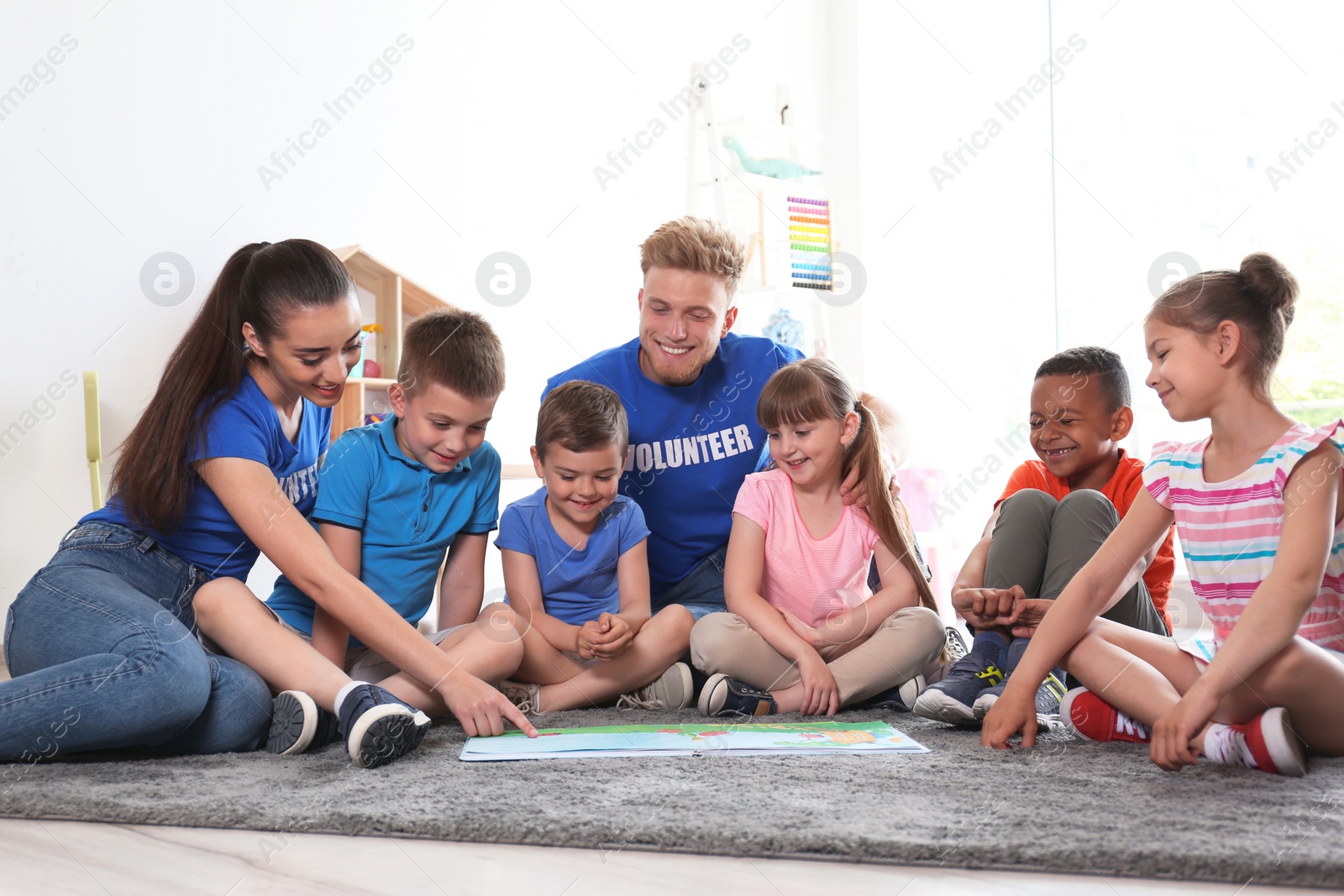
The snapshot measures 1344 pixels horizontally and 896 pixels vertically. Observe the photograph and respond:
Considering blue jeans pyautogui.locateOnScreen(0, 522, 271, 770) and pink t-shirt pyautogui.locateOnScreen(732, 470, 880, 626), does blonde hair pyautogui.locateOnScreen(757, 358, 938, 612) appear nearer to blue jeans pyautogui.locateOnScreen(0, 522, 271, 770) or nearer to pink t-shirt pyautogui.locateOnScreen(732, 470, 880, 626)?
pink t-shirt pyautogui.locateOnScreen(732, 470, 880, 626)

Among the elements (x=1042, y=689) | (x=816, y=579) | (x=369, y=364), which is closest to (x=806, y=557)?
(x=816, y=579)

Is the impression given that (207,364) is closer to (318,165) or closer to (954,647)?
(954,647)

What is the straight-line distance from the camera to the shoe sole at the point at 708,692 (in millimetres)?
1358

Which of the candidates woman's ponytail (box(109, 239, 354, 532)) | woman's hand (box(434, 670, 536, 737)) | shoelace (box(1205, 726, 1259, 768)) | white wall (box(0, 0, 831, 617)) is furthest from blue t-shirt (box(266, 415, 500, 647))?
white wall (box(0, 0, 831, 617))

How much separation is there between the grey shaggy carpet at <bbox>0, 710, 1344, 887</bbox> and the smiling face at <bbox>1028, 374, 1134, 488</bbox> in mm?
578

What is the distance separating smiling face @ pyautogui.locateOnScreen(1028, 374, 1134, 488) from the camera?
5.15ft

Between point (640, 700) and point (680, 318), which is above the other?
point (680, 318)

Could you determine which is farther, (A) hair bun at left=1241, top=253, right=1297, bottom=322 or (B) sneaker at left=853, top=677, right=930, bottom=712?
(B) sneaker at left=853, top=677, right=930, bottom=712

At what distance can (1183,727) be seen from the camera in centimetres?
97

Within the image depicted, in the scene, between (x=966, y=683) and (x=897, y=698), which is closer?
(x=966, y=683)

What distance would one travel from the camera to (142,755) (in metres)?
1.13

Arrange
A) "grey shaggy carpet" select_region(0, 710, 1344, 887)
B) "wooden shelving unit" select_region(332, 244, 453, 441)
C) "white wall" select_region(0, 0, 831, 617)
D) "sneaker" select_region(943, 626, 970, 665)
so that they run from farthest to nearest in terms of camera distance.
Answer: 1. "wooden shelving unit" select_region(332, 244, 453, 441)
2. "white wall" select_region(0, 0, 831, 617)
3. "sneaker" select_region(943, 626, 970, 665)
4. "grey shaggy carpet" select_region(0, 710, 1344, 887)

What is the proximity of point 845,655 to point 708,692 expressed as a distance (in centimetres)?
21

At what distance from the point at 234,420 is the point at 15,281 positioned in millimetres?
1296
